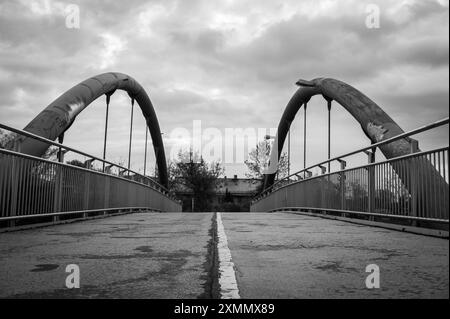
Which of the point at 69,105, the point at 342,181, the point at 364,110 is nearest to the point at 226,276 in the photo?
the point at 342,181

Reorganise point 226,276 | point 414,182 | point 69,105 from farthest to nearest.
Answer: point 69,105, point 414,182, point 226,276

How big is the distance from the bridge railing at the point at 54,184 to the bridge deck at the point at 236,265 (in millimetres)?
912

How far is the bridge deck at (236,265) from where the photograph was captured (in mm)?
2783

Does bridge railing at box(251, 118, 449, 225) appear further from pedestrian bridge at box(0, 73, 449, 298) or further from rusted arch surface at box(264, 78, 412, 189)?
rusted arch surface at box(264, 78, 412, 189)

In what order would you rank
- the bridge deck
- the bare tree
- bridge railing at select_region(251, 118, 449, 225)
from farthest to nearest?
the bare tree, bridge railing at select_region(251, 118, 449, 225), the bridge deck

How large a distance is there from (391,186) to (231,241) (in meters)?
3.10

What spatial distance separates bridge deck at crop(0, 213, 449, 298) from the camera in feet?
9.13

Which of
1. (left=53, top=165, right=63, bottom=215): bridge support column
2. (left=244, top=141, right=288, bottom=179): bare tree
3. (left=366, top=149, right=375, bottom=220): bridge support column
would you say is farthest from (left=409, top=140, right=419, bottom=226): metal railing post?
(left=244, top=141, right=288, bottom=179): bare tree

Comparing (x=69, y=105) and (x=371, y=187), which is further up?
(x=69, y=105)

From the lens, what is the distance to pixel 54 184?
26.5ft

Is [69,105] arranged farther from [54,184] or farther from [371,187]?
[371,187]

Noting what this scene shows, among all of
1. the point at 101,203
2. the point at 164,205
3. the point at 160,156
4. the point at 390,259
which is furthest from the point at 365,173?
the point at 160,156

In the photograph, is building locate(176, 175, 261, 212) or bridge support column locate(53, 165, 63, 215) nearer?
bridge support column locate(53, 165, 63, 215)
